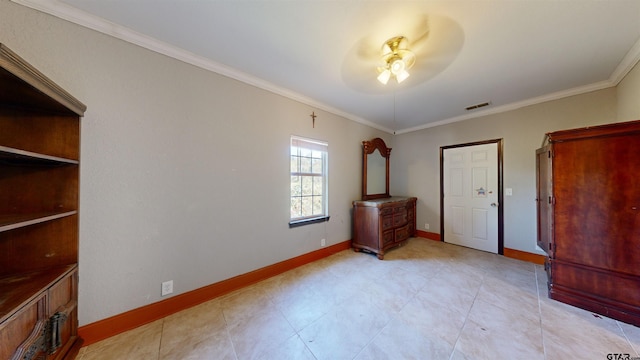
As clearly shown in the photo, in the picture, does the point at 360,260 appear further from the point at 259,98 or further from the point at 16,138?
the point at 16,138

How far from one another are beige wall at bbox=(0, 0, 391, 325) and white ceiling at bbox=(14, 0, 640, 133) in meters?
0.18

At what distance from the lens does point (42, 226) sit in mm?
1319

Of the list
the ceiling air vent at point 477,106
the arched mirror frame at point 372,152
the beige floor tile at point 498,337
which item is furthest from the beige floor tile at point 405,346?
the ceiling air vent at point 477,106

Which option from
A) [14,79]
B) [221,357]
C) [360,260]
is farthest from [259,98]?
[360,260]

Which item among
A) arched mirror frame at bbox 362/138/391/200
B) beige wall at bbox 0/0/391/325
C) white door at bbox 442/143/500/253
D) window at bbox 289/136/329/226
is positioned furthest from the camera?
arched mirror frame at bbox 362/138/391/200

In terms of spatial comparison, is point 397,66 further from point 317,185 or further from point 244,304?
point 244,304

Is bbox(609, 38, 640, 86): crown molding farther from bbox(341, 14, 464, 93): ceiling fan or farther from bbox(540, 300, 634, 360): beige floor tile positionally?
bbox(540, 300, 634, 360): beige floor tile

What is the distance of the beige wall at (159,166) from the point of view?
4.97 ft

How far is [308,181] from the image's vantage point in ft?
10.2

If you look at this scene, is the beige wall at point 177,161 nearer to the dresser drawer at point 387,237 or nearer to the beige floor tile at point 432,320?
the dresser drawer at point 387,237

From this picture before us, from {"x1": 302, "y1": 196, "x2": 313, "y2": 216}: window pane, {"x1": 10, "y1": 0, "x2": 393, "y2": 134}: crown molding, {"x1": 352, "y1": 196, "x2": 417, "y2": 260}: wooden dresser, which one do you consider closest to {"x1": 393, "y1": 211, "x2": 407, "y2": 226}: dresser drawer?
{"x1": 352, "y1": 196, "x2": 417, "y2": 260}: wooden dresser

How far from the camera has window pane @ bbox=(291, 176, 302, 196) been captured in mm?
2892

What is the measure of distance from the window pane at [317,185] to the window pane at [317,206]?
8 centimetres

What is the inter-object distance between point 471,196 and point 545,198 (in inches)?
51.4
